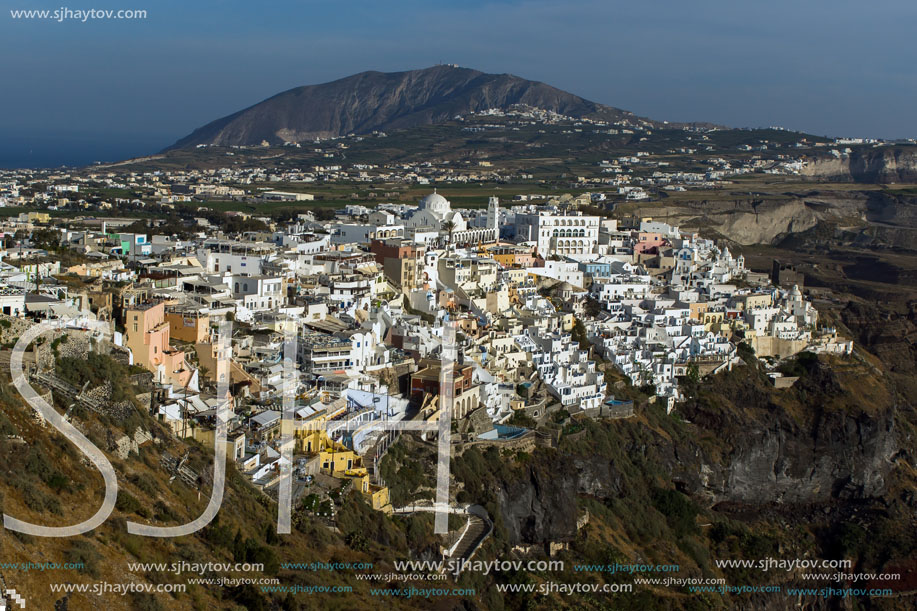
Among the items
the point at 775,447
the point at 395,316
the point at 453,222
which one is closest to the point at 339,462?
the point at 395,316

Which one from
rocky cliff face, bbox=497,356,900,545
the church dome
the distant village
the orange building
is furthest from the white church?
the orange building

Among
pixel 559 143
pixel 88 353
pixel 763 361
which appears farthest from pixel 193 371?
pixel 559 143

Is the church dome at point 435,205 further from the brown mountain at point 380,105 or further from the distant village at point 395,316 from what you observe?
the brown mountain at point 380,105

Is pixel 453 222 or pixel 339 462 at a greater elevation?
pixel 453 222

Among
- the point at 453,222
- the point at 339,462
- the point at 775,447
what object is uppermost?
the point at 453,222

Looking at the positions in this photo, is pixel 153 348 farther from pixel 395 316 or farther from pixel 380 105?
pixel 380 105

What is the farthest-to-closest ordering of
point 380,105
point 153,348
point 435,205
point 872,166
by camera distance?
point 380,105, point 872,166, point 435,205, point 153,348

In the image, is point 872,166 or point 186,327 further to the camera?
point 872,166
